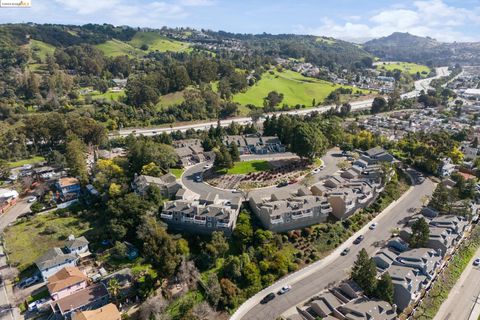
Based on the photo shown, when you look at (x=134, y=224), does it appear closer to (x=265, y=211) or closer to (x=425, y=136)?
(x=265, y=211)

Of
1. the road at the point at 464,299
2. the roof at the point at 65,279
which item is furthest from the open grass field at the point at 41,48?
the road at the point at 464,299

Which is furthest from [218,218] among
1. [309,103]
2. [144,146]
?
[309,103]

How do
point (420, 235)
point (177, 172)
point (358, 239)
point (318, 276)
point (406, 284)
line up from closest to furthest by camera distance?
1. point (406, 284)
2. point (318, 276)
3. point (420, 235)
4. point (358, 239)
5. point (177, 172)

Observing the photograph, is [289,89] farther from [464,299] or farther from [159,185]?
[464,299]

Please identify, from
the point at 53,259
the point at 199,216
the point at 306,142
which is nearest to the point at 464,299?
the point at 306,142

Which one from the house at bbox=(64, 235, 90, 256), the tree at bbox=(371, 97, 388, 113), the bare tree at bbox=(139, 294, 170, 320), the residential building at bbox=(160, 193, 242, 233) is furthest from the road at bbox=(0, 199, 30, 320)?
the tree at bbox=(371, 97, 388, 113)

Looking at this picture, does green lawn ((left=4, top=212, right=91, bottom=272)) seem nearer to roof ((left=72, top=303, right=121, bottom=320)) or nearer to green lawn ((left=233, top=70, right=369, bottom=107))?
roof ((left=72, top=303, right=121, bottom=320))

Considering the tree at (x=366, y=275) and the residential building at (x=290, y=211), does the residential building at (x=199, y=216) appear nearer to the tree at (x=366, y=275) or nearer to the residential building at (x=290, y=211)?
the residential building at (x=290, y=211)
